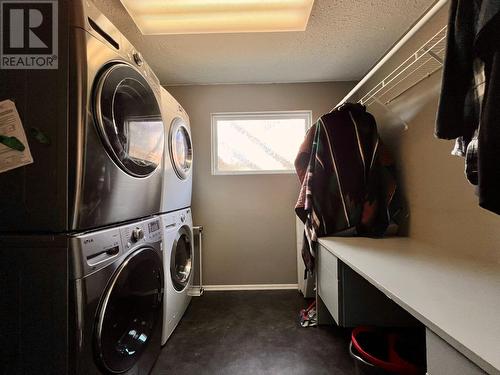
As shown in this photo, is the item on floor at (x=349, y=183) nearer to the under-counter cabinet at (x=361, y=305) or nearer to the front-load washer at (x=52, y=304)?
the under-counter cabinet at (x=361, y=305)

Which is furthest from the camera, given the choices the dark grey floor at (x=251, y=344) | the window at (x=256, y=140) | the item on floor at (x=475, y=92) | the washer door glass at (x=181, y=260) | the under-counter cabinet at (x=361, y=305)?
the window at (x=256, y=140)

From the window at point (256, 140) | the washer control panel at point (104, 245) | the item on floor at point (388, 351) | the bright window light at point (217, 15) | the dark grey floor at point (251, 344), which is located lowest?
the dark grey floor at point (251, 344)

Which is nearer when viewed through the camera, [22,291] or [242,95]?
[22,291]

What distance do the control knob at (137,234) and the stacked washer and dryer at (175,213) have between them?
0.30 m

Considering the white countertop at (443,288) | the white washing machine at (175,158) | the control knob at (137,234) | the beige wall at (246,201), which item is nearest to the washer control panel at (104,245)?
the control knob at (137,234)

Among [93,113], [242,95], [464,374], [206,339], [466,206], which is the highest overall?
[242,95]

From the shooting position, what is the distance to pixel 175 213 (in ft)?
5.75

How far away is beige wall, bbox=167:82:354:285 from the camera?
2488 millimetres

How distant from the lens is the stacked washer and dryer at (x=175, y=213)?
1.57 m

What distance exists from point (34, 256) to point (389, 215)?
188 cm

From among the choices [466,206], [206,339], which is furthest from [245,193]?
[466,206]

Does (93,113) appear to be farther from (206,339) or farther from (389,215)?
(389,215)

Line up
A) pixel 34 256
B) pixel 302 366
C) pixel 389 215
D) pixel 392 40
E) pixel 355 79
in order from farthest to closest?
pixel 355 79, pixel 392 40, pixel 389 215, pixel 302 366, pixel 34 256

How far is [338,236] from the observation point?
1.64m
